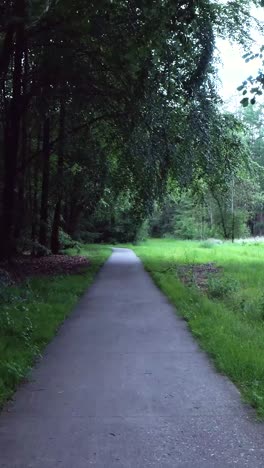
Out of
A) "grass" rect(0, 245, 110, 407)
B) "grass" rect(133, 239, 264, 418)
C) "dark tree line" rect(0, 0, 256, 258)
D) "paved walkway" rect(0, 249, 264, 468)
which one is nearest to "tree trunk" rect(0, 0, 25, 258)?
"dark tree line" rect(0, 0, 256, 258)

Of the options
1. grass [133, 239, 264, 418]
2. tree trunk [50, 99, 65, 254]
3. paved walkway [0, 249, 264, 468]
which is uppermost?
tree trunk [50, 99, 65, 254]

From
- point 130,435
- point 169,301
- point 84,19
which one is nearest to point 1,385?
point 130,435

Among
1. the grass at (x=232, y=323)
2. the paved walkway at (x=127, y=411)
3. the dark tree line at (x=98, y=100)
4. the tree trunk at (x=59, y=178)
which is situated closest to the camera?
the paved walkway at (x=127, y=411)

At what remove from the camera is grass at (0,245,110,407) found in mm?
5843

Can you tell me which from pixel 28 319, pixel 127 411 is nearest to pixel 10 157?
pixel 28 319

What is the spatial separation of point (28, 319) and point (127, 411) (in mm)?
4102

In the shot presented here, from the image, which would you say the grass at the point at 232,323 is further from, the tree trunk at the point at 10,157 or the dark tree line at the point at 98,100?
the tree trunk at the point at 10,157

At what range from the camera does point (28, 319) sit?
8.45 m

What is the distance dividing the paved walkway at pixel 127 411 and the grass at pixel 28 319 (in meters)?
0.19

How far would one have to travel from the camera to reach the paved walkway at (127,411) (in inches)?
150

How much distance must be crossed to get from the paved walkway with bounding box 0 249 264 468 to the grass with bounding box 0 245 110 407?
0.19 m

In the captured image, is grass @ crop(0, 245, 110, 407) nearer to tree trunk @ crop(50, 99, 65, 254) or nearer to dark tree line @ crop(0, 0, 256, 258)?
dark tree line @ crop(0, 0, 256, 258)

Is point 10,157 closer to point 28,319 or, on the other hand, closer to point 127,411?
point 28,319

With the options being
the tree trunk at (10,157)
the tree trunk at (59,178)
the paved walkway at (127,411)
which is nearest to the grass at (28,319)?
the paved walkway at (127,411)
